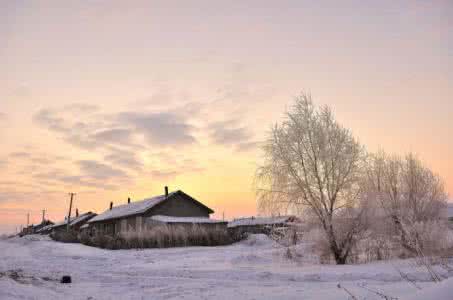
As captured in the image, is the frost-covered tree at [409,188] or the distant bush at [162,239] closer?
the frost-covered tree at [409,188]

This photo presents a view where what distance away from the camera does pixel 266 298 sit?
26.5ft

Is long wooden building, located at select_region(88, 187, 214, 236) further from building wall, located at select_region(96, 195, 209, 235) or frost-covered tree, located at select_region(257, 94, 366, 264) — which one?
frost-covered tree, located at select_region(257, 94, 366, 264)

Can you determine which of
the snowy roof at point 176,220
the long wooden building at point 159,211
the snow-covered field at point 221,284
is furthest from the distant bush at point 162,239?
the snow-covered field at point 221,284

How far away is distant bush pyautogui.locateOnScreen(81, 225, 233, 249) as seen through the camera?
88.9ft

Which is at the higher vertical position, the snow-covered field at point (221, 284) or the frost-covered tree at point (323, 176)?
the frost-covered tree at point (323, 176)

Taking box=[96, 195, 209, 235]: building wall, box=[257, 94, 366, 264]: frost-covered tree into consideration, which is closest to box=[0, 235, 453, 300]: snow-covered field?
box=[257, 94, 366, 264]: frost-covered tree

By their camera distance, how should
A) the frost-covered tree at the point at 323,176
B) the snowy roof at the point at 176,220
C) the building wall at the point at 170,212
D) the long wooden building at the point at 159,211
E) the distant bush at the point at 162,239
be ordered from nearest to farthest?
the frost-covered tree at the point at 323,176, the distant bush at the point at 162,239, the snowy roof at the point at 176,220, the long wooden building at the point at 159,211, the building wall at the point at 170,212

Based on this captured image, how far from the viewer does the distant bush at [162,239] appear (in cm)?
2711

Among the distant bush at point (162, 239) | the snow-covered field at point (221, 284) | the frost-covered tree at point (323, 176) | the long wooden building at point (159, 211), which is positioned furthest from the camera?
the long wooden building at point (159, 211)

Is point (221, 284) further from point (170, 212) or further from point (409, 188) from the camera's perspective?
point (170, 212)

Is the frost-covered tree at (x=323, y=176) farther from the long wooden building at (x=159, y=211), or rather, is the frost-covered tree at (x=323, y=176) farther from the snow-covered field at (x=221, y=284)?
the long wooden building at (x=159, y=211)

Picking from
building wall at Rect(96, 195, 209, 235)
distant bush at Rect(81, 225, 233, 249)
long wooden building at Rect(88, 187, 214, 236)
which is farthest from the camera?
building wall at Rect(96, 195, 209, 235)

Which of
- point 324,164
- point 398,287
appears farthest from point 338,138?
point 398,287

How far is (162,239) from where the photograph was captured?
89.7ft
